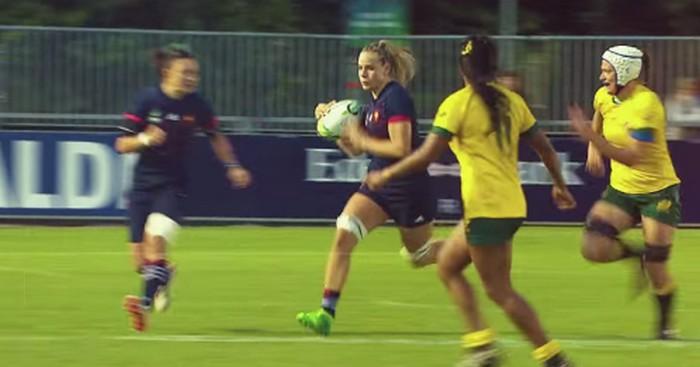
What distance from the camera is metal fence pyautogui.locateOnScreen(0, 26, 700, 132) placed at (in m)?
20.0

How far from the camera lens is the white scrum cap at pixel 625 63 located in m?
10.8

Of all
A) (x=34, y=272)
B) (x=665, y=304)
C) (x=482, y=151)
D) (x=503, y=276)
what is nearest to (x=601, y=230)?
(x=665, y=304)

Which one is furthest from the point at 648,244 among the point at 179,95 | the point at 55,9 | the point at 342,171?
the point at 55,9

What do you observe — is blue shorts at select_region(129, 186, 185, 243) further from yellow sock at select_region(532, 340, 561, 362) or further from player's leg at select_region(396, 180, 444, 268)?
yellow sock at select_region(532, 340, 561, 362)

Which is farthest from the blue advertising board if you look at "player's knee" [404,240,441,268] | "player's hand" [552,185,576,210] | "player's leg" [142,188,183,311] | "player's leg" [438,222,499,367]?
"player's leg" [438,222,499,367]

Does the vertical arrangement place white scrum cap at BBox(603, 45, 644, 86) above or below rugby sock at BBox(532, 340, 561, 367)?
above

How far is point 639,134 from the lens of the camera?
10.7 m

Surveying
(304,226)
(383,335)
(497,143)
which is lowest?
(304,226)

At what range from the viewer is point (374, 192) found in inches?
435

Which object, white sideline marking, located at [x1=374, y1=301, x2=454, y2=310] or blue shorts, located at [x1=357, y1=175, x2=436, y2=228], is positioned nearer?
blue shorts, located at [x1=357, y1=175, x2=436, y2=228]

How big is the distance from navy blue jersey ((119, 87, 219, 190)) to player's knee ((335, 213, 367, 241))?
43.3 inches

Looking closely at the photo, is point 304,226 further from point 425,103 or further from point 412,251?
point 412,251

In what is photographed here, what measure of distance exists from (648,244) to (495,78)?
2.26 metres

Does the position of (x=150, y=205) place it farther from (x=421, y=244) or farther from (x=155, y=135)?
(x=421, y=244)
